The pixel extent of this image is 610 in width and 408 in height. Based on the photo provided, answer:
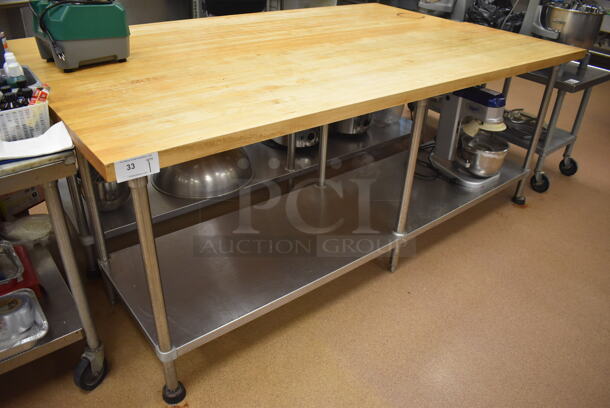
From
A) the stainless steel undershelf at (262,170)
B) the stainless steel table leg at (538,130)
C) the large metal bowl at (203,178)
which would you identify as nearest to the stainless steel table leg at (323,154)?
the stainless steel undershelf at (262,170)

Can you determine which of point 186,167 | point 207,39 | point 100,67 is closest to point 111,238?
point 186,167

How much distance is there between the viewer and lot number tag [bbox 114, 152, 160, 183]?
0.96 meters

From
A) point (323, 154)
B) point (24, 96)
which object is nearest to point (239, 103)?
point (24, 96)

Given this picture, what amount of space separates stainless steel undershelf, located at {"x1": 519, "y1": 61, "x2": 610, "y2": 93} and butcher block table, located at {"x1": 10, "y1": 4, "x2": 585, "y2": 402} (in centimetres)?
17

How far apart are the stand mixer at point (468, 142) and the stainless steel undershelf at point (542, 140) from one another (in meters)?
0.23

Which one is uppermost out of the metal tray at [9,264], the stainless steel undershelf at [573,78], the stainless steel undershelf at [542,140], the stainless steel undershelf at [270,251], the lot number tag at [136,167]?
the lot number tag at [136,167]

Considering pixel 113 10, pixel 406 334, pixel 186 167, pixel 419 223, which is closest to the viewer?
pixel 113 10

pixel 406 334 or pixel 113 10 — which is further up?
pixel 113 10

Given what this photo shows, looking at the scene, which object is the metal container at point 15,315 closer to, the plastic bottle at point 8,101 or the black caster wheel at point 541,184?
the plastic bottle at point 8,101

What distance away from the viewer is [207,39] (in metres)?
1.80

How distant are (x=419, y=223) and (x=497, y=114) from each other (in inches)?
24.8

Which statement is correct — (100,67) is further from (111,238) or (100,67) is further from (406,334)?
(406,334)

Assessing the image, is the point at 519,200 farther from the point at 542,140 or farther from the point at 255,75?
the point at 255,75

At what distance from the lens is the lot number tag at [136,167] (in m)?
0.96
